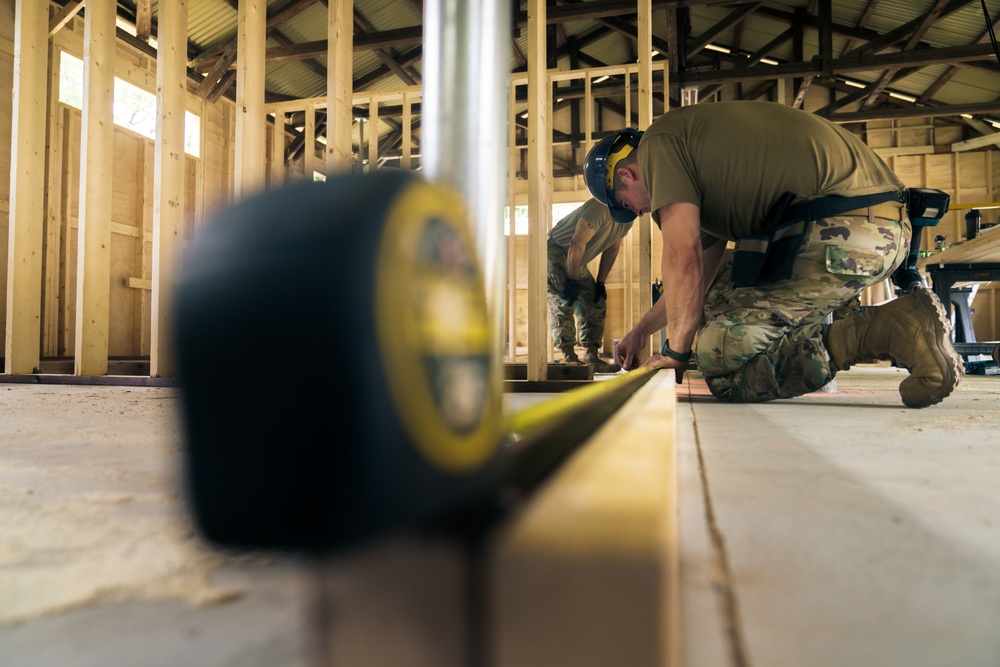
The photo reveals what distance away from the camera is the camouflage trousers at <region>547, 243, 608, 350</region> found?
4574 mm

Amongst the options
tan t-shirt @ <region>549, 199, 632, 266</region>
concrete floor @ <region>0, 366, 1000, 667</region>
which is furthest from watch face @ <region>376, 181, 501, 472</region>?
tan t-shirt @ <region>549, 199, 632, 266</region>

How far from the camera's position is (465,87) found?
0.58 meters

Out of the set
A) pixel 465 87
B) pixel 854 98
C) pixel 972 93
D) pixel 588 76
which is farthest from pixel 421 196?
pixel 972 93

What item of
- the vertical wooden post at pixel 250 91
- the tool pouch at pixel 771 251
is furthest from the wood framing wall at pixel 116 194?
the tool pouch at pixel 771 251

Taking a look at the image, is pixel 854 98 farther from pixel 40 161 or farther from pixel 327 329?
pixel 327 329

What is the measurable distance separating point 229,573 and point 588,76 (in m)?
5.83

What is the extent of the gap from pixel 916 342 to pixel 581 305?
282cm

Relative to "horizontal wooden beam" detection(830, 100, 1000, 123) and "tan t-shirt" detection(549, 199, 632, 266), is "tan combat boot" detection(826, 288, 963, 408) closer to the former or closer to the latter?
"tan t-shirt" detection(549, 199, 632, 266)

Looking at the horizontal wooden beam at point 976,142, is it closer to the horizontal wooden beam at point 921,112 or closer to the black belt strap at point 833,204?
the horizontal wooden beam at point 921,112

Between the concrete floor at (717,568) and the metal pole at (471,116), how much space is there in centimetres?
27

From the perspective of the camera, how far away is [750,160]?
2.13 meters

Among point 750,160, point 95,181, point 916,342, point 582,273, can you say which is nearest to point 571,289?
point 582,273

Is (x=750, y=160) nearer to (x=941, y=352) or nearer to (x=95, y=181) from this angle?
(x=941, y=352)

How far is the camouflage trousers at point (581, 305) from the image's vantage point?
457 cm
